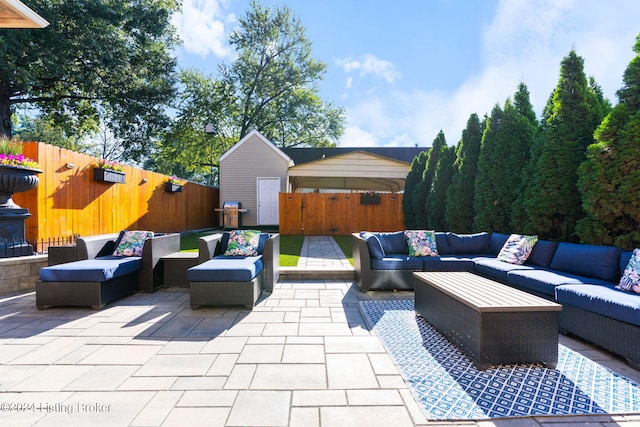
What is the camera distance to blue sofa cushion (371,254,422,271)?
4.64 m

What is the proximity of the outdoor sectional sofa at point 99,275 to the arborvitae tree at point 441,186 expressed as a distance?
661cm

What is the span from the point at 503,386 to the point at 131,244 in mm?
4982

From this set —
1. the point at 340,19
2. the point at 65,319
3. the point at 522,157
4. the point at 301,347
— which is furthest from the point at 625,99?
the point at 340,19

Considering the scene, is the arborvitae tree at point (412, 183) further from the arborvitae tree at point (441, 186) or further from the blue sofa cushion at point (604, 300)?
the blue sofa cushion at point (604, 300)

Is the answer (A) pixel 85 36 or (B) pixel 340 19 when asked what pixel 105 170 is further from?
(B) pixel 340 19

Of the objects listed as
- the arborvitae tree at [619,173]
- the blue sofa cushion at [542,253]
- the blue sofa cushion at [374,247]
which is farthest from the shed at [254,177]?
the arborvitae tree at [619,173]

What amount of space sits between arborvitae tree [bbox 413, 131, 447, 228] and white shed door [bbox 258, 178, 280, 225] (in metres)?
6.62

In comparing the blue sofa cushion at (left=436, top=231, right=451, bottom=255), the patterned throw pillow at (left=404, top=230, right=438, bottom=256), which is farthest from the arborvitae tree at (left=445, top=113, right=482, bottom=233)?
the patterned throw pillow at (left=404, top=230, right=438, bottom=256)

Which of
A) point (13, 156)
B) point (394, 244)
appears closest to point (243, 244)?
point (394, 244)

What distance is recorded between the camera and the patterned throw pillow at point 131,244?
469 centimetres

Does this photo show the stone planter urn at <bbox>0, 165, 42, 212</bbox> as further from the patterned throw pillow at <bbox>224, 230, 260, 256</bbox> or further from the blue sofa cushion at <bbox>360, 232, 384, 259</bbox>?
the blue sofa cushion at <bbox>360, 232, 384, 259</bbox>

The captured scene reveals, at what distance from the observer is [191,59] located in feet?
65.5

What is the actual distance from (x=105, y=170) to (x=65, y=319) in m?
4.38

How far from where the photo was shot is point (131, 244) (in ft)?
15.5
